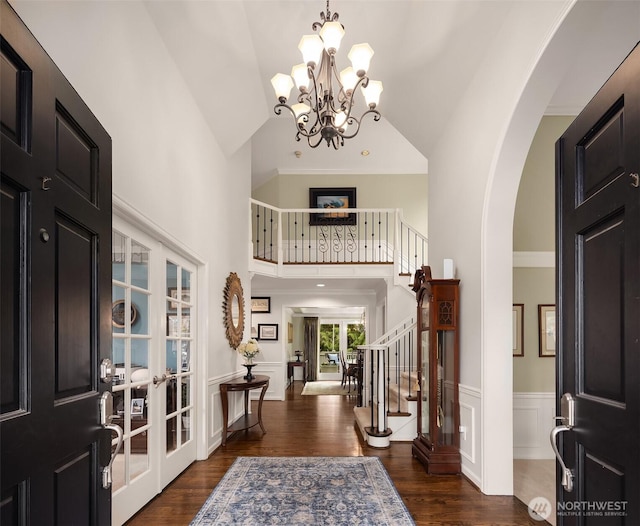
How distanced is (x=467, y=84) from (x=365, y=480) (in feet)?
12.3

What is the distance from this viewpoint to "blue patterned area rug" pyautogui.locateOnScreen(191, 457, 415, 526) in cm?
329

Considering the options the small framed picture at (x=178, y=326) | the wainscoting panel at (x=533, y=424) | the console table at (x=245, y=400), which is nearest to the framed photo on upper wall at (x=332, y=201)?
the console table at (x=245, y=400)

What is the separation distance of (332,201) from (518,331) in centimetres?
586

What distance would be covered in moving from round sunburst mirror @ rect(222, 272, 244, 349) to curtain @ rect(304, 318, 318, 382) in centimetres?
932

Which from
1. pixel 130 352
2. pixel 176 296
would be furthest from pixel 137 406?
pixel 176 296

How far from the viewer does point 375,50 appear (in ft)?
15.6

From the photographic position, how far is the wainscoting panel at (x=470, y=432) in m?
3.95

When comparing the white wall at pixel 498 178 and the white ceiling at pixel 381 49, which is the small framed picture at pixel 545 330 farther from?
the white ceiling at pixel 381 49

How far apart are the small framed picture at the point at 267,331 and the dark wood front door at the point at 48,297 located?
27.8ft

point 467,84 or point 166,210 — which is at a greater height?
point 467,84

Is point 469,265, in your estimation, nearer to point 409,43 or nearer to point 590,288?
point 409,43

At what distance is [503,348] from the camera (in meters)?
3.87

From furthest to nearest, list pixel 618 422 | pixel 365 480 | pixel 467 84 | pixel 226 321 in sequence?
pixel 226 321 → pixel 467 84 → pixel 365 480 → pixel 618 422

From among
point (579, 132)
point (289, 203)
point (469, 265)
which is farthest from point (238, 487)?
point (289, 203)
